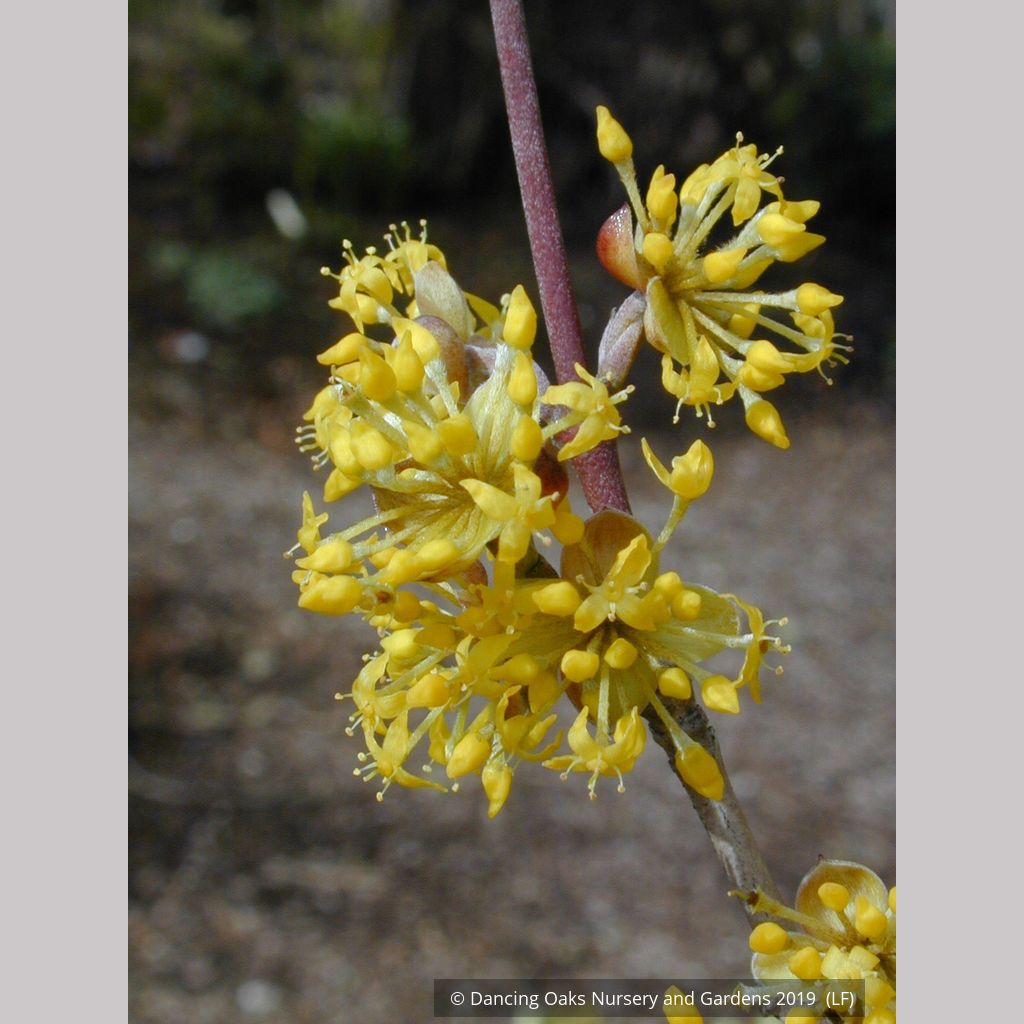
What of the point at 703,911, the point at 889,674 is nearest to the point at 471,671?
the point at 703,911

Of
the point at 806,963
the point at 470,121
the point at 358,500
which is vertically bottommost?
the point at 806,963

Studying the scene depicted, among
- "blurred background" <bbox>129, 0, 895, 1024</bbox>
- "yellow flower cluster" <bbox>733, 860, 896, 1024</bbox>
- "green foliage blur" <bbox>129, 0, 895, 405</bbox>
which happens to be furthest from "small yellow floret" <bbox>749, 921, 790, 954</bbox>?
"green foliage blur" <bbox>129, 0, 895, 405</bbox>

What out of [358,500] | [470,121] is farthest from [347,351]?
[470,121]

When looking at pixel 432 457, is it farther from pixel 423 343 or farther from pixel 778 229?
pixel 778 229

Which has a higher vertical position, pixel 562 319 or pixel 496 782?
pixel 562 319

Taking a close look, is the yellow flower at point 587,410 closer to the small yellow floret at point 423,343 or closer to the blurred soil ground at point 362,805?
the small yellow floret at point 423,343

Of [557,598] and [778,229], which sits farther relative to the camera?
[778,229]

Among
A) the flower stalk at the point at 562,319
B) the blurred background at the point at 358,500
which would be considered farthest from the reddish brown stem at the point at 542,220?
the blurred background at the point at 358,500
